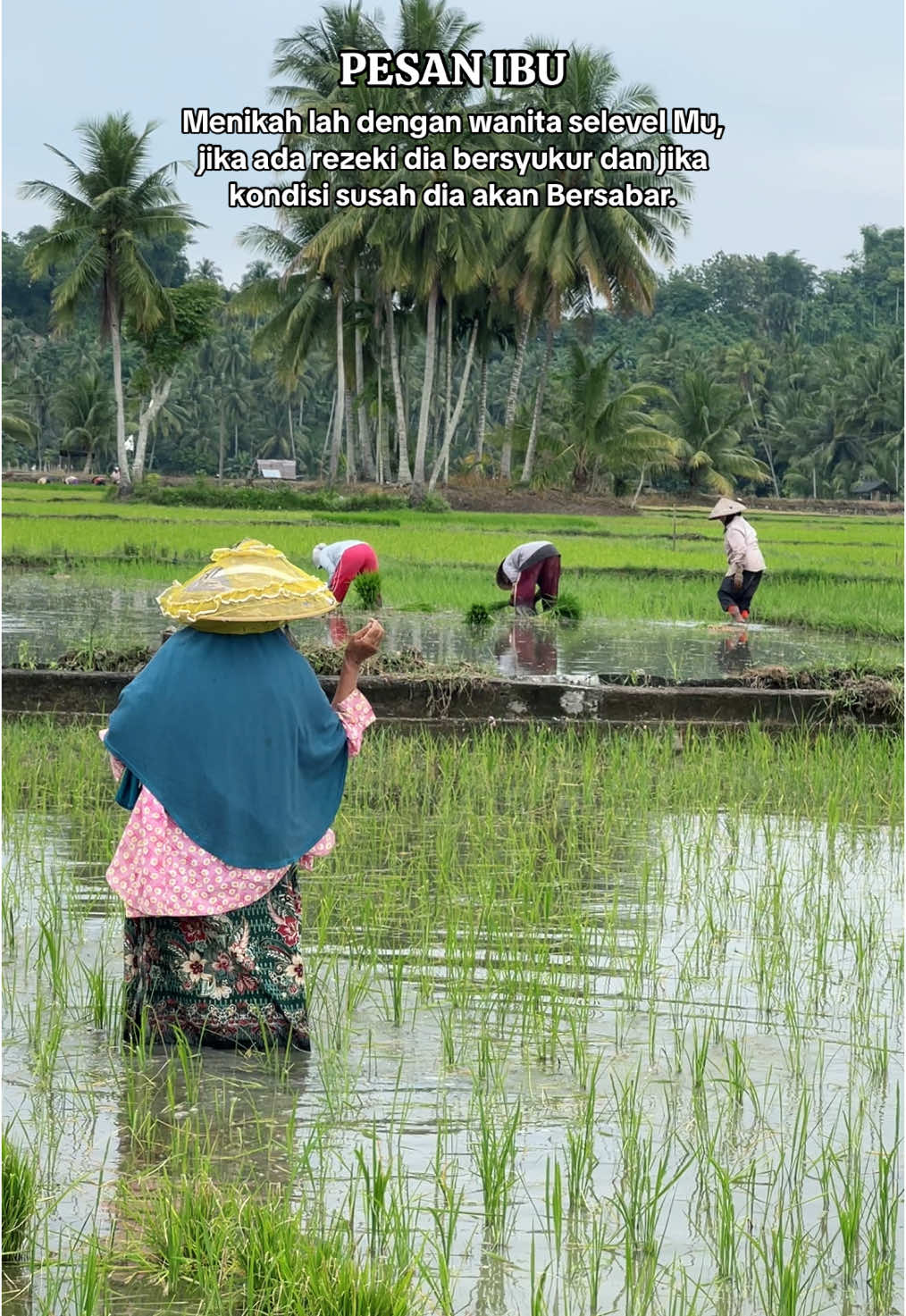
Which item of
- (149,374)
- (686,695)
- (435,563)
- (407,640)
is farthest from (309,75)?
(686,695)

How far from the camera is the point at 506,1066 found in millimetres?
3447

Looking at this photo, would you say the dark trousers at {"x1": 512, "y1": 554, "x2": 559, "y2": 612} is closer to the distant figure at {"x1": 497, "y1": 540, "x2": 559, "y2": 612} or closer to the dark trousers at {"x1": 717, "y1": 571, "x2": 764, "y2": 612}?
the distant figure at {"x1": 497, "y1": 540, "x2": 559, "y2": 612}

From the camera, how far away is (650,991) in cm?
395

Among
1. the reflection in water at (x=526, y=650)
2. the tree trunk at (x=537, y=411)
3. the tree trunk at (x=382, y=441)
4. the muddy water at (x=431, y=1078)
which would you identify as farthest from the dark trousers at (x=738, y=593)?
the tree trunk at (x=537, y=411)

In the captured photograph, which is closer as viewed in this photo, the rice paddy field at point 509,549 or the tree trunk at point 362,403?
the rice paddy field at point 509,549

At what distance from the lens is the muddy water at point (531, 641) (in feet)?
32.4

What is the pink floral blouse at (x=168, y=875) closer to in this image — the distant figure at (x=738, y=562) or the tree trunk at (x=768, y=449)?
the distant figure at (x=738, y=562)

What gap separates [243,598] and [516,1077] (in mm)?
1119

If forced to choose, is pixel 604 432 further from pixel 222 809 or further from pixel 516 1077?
pixel 516 1077

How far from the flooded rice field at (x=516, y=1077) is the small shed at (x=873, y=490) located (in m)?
41.1

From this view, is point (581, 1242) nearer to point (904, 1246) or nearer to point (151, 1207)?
point (904, 1246)

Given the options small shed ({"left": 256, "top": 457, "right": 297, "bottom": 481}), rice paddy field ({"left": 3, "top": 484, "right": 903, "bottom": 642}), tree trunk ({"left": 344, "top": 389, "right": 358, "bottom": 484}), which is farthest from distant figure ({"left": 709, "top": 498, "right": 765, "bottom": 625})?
small shed ({"left": 256, "top": 457, "right": 297, "bottom": 481})

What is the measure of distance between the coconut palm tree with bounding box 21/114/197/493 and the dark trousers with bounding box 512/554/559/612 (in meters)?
20.1

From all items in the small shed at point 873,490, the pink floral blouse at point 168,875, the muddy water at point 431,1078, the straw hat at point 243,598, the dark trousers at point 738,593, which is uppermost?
the small shed at point 873,490
